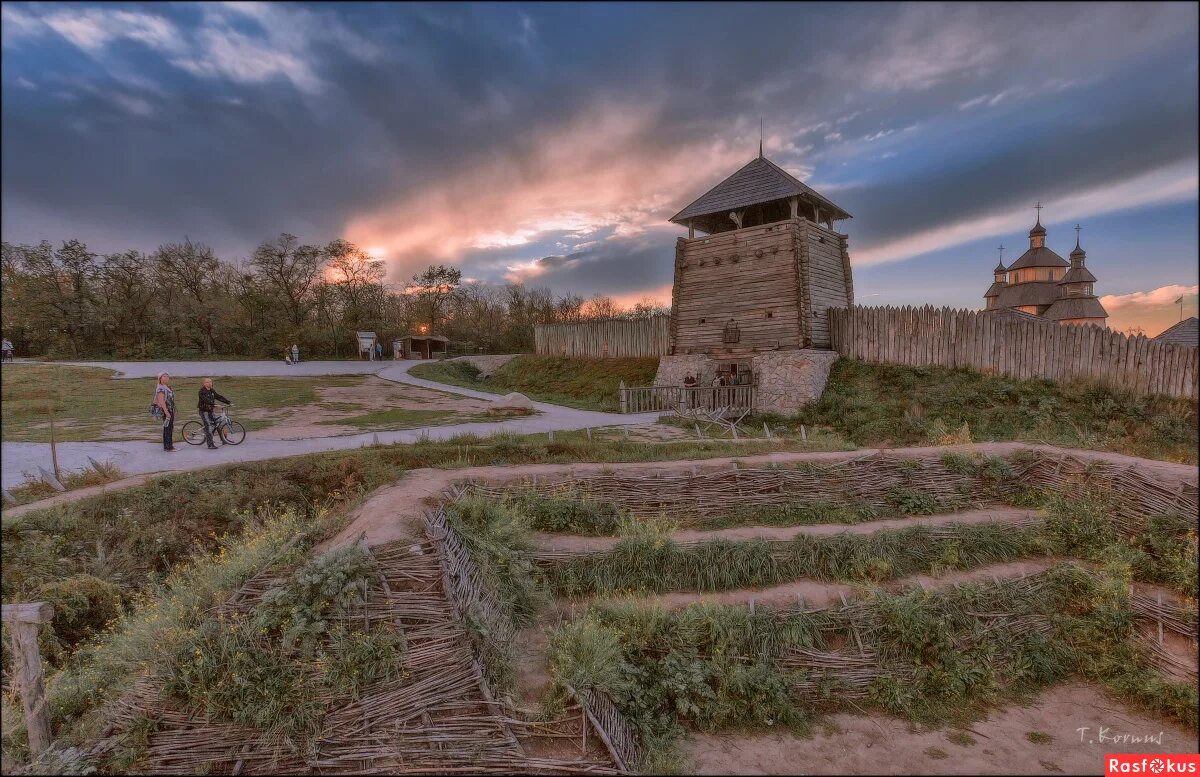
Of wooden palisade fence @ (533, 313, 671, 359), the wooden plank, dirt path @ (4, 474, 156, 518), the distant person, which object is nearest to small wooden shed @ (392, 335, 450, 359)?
wooden palisade fence @ (533, 313, 671, 359)

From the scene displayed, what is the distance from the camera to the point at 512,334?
4688 centimetres

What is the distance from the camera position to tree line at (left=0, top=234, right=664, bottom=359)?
2433 centimetres

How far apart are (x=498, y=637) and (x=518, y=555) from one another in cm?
171

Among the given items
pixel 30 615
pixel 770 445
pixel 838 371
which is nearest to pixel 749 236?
pixel 838 371

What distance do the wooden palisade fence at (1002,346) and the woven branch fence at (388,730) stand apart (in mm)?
13085

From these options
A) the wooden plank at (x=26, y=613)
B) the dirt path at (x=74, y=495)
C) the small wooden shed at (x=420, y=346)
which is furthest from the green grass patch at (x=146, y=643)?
the small wooden shed at (x=420, y=346)

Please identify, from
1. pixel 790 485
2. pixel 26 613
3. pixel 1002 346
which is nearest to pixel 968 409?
pixel 1002 346

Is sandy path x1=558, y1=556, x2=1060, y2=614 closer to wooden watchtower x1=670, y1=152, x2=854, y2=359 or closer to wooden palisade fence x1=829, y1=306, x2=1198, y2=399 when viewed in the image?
wooden palisade fence x1=829, y1=306, x2=1198, y2=399

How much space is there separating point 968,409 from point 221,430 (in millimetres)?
21251

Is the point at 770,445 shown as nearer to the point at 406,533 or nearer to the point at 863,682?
the point at 863,682

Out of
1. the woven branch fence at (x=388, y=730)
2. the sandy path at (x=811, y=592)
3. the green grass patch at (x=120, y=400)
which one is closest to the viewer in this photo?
the woven branch fence at (x=388, y=730)

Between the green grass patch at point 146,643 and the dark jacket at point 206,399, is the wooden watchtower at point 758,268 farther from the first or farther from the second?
the green grass patch at point 146,643

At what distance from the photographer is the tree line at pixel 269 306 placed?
24.3 m

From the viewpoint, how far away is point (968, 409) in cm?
1441
